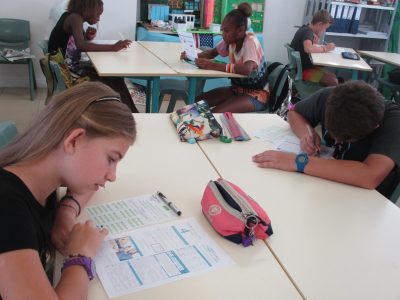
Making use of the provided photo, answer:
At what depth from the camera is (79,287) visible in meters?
0.84

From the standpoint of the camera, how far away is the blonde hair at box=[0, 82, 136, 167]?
0.91m

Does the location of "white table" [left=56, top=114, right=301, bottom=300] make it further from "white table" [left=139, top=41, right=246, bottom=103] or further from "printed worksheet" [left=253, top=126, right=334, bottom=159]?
"white table" [left=139, top=41, right=246, bottom=103]

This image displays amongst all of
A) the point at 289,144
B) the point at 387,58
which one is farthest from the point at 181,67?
the point at 387,58

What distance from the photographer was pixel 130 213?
116cm

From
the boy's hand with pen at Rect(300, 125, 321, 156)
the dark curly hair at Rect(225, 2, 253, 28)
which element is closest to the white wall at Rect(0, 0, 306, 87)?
the dark curly hair at Rect(225, 2, 253, 28)

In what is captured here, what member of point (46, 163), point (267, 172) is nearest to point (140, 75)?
point (267, 172)

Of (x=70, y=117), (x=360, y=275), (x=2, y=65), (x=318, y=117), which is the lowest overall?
(x=2, y=65)

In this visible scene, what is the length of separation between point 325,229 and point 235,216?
0.32m

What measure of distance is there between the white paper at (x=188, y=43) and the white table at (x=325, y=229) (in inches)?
60.7

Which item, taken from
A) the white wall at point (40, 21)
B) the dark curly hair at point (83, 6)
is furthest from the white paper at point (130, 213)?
the white wall at point (40, 21)

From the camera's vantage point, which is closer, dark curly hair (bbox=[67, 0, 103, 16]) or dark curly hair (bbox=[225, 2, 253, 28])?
dark curly hair (bbox=[225, 2, 253, 28])

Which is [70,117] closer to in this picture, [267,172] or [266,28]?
[267,172]

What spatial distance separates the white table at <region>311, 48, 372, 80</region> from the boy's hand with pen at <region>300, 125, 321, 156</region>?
2397mm

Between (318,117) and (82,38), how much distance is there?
2.07 meters
